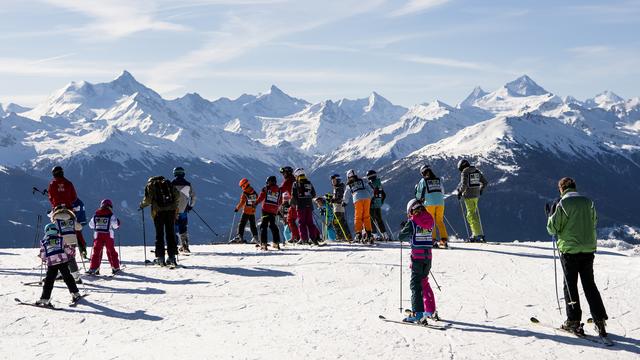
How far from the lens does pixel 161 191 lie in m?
17.6

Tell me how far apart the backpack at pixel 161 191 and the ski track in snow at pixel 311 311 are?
6.31 ft

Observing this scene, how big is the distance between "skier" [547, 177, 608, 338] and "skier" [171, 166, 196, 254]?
12.1 metres

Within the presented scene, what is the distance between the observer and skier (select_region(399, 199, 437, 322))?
1171cm

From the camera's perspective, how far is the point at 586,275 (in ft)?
36.7

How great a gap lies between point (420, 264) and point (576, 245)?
2704 mm

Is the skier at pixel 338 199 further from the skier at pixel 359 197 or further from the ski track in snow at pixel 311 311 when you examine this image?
the ski track in snow at pixel 311 311

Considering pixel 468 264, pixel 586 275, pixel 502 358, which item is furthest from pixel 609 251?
pixel 502 358

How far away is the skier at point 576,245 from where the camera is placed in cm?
1106

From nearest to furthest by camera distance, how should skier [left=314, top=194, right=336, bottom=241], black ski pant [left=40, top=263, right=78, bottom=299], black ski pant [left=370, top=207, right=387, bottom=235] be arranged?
black ski pant [left=40, top=263, right=78, bottom=299]
black ski pant [left=370, top=207, right=387, bottom=235]
skier [left=314, top=194, right=336, bottom=241]

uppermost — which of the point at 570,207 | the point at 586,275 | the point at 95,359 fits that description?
the point at 570,207

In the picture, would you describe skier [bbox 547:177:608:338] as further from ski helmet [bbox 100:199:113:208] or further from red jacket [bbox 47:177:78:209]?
red jacket [bbox 47:177:78:209]

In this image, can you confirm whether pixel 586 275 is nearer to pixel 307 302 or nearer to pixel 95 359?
pixel 307 302

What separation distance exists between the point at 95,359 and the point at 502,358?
6.46 m

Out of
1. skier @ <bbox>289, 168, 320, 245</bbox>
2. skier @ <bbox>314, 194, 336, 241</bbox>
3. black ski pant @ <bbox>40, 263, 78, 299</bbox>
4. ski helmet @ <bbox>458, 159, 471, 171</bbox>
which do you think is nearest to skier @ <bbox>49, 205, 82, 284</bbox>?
black ski pant @ <bbox>40, 263, 78, 299</bbox>
